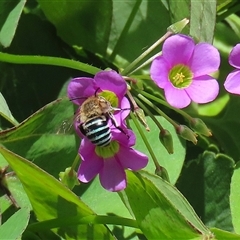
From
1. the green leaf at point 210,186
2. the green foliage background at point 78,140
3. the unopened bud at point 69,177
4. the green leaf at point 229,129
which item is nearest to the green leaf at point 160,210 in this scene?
the green foliage background at point 78,140

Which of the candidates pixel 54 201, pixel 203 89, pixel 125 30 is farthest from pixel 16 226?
pixel 125 30

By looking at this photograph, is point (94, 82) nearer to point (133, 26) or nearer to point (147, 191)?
point (147, 191)

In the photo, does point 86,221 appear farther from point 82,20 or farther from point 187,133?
→ point 82,20

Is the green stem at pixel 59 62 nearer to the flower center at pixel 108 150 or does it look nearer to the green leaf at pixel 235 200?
the flower center at pixel 108 150

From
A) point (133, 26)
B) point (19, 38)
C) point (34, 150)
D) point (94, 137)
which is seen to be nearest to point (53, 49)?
point (19, 38)

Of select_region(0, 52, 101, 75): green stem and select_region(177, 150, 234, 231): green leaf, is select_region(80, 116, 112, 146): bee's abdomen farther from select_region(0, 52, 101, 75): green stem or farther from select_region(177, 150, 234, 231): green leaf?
select_region(177, 150, 234, 231): green leaf

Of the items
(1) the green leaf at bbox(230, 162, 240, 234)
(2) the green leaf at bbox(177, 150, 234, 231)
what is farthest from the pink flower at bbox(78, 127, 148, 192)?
(2) the green leaf at bbox(177, 150, 234, 231)
